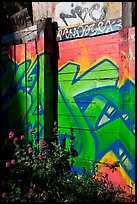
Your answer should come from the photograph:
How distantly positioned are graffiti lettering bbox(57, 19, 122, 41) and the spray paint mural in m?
0.33

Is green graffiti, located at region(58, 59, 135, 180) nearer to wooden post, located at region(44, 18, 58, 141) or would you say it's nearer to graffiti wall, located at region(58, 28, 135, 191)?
graffiti wall, located at region(58, 28, 135, 191)

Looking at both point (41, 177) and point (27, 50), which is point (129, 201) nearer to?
point (41, 177)

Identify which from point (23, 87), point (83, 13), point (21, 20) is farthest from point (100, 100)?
point (21, 20)

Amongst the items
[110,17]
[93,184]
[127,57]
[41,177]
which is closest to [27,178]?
[41,177]

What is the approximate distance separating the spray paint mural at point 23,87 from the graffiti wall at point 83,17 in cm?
37

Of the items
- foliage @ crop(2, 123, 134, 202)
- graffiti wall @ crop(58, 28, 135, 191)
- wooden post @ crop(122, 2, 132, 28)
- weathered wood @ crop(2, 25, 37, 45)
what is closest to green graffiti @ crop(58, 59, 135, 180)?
graffiti wall @ crop(58, 28, 135, 191)

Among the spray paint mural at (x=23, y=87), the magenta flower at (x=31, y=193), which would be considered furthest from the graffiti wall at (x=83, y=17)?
the magenta flower at (x=31, y=193)

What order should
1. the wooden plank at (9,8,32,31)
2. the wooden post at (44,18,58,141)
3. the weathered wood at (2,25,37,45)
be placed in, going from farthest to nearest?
the wooden plank at (9,8,32,31) < the weathered wood at (2,25,37,45) < the wooden post at (44,18,58,141)

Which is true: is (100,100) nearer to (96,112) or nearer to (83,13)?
(96,112)

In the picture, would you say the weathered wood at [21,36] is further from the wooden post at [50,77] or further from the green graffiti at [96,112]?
the green graffiti at [96,112]

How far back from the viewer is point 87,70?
4.51 metres

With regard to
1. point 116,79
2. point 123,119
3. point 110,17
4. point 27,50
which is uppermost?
point 110,17

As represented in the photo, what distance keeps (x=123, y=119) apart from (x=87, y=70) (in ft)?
2.84

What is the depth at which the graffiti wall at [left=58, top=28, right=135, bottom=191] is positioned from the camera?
12.9 ft
